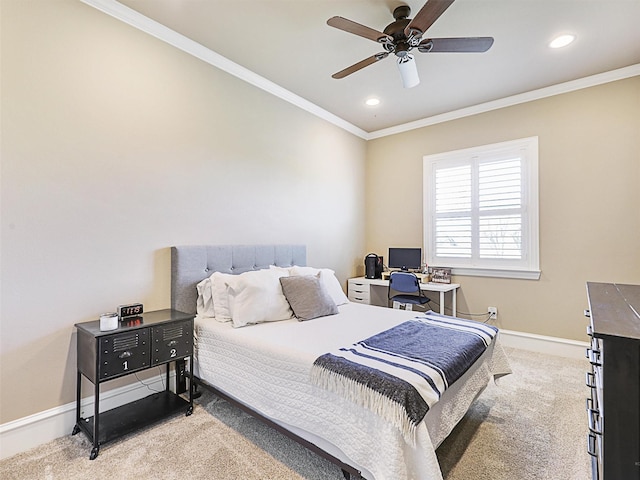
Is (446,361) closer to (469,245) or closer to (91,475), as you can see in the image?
(91,475)

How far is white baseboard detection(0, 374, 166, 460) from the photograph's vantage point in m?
1.80

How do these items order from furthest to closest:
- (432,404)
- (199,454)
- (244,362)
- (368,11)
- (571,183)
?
(571,183), (368,11), (244,362), (199,454), (432,404)

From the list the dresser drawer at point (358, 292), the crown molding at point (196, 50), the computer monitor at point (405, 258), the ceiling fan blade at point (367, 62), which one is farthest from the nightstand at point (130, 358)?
the computer monitor at point (405, 258)

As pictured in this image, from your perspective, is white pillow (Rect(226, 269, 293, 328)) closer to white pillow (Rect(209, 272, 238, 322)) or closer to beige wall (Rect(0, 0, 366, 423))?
white pillow (Rect(209, 272, 238, 322))

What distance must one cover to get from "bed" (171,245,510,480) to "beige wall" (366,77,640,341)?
5.42 ft

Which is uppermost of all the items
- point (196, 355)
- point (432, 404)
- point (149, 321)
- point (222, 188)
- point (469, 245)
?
point (222, 188)

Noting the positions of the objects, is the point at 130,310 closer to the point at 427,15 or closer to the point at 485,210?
the point at 427,15

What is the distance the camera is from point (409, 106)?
3.86 meters

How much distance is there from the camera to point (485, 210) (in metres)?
3.83

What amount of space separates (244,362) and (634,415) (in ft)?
5.93

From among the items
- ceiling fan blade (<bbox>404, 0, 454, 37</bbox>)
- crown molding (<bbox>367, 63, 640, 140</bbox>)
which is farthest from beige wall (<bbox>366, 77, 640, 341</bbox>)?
ceiling fan blade (<bbox>404, 0, 454, 37</bbox>)

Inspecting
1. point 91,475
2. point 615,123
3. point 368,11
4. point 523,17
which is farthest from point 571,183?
point 91,475

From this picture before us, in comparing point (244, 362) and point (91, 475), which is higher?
point (244, 362)

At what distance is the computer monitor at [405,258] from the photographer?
4.22m
